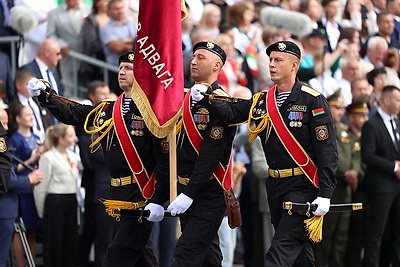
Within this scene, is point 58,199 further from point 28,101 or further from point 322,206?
point 322,206

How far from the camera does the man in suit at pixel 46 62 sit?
13789mm

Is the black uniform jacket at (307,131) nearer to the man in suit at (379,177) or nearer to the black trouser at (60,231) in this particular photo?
the black trouser at (60,231)

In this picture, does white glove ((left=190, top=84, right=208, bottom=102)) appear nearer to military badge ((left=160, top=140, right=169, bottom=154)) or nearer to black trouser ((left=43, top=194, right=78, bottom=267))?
military badge ((left=160, top=140, right=169, bottom=154))

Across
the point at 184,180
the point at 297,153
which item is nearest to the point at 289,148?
the point at 297,153

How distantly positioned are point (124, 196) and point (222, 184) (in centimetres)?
95

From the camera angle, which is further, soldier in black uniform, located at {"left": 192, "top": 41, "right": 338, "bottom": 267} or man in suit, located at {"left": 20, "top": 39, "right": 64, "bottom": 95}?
man in suit, located at {"left": 20, "top": 39, "right": 64, "bottom": 95}

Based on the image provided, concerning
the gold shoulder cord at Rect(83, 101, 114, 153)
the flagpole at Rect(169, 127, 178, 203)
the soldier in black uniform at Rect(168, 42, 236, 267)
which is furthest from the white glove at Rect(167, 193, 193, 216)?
the gold shoulder cord at Rect(83, 101, 114, 153)

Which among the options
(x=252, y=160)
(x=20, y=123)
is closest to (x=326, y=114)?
(x=252, y=160)

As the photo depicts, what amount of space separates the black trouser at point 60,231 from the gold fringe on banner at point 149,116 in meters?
2.55

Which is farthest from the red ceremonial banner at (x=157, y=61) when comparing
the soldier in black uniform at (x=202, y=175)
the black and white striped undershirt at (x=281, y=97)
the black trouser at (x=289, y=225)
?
the black trouser at (x=289, y=225)

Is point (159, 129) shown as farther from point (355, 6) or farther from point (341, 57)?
point (355, 6)

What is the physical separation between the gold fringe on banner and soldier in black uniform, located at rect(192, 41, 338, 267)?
422mm

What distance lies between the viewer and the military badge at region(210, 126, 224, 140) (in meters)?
10.4

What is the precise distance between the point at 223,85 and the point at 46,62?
7.32 feet
